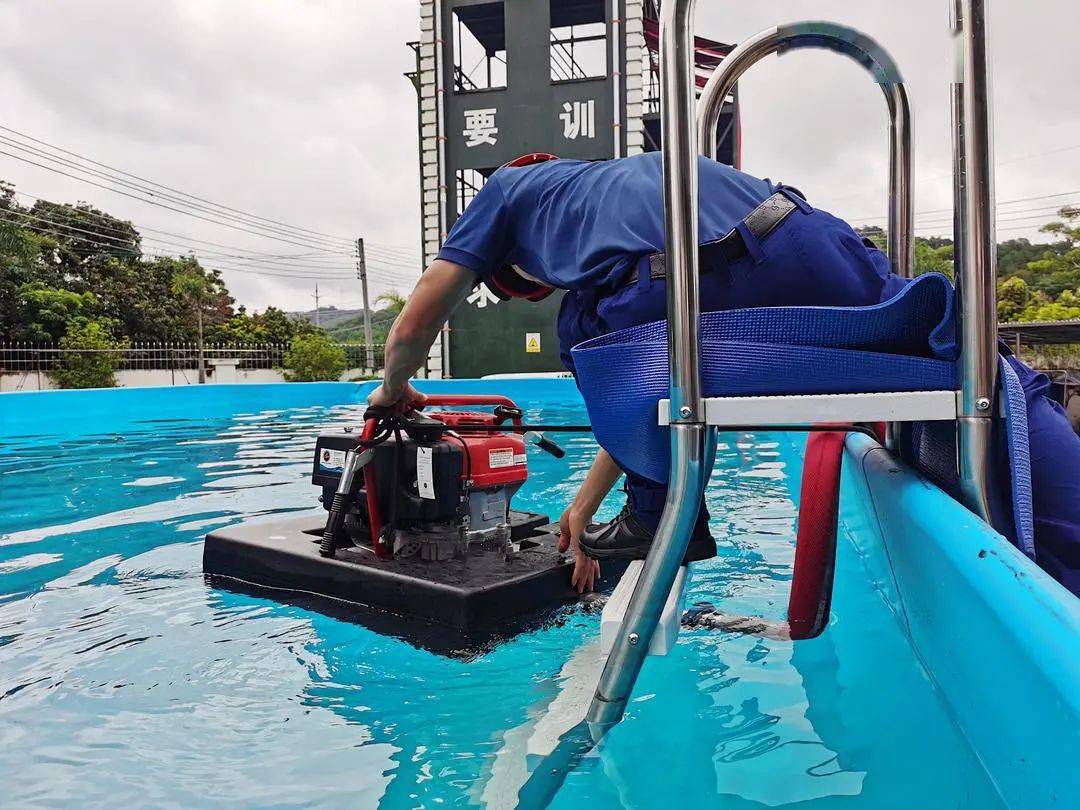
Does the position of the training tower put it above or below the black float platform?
above

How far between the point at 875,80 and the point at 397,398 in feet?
4.48

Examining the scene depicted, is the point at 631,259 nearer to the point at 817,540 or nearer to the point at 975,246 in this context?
the point at 975,246

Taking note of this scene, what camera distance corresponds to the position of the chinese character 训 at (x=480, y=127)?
16.0 metres

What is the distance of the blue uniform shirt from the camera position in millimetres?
1353

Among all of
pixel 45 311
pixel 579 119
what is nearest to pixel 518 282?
pixel 579 119

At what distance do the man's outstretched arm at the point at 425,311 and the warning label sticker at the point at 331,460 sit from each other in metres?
0.87

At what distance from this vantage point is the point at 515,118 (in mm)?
15906

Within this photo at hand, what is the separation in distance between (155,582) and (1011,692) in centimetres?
288

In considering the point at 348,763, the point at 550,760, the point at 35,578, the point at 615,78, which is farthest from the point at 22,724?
the point at 615,78

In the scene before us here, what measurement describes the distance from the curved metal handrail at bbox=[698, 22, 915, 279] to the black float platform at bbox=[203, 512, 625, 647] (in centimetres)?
123

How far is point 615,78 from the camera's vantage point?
608 inches

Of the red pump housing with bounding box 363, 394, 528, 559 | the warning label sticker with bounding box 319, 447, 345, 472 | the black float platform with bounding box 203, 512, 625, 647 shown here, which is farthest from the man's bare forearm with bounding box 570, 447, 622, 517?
the warning label sticker with bounding box 319, 447, 345, 472

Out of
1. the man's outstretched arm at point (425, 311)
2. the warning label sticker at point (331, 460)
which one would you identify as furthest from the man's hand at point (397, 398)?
the warning label sticker at point (331, 460)

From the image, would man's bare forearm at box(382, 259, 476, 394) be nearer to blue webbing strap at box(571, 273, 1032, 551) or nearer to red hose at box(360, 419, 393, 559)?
blue webbing strap at box(571, 273, 1032, 551)
